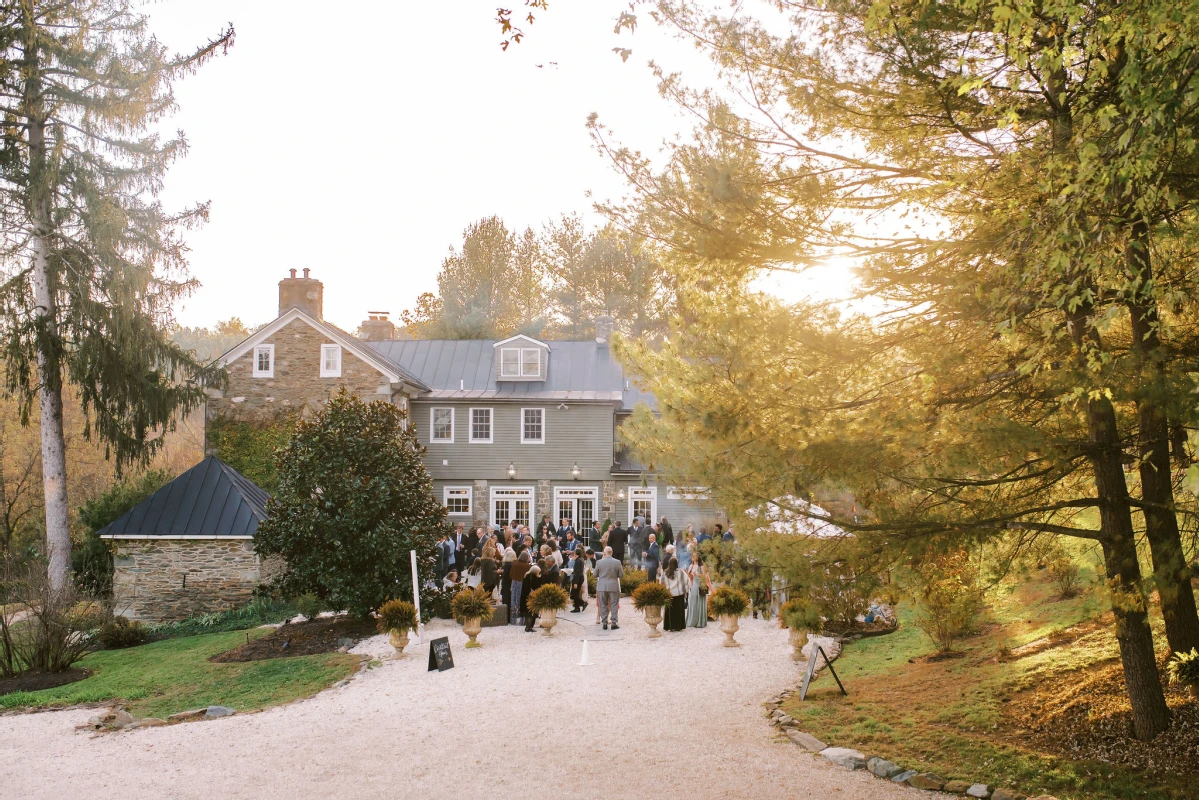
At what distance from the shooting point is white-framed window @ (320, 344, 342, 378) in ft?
91.4

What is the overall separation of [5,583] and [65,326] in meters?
7.45

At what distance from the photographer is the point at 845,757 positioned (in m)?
8.31

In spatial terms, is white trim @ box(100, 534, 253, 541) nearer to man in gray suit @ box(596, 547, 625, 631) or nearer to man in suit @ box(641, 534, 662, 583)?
man in gray suit @ box(596, 547, 625, 631)

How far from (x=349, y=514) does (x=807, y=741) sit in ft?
31.5

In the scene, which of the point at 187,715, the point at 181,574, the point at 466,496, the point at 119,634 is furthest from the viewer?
the point at 466,496

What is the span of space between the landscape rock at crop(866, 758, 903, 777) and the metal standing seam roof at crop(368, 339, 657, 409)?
2183cm

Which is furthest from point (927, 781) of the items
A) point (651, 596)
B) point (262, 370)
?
point (262, 370)

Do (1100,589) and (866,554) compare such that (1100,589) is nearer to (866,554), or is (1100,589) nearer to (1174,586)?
(1174,586)

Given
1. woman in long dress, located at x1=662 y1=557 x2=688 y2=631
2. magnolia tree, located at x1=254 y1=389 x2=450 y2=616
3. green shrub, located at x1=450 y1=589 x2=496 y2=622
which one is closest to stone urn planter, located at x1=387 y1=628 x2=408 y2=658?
green shrub, located at x1=450 y1=589 x2=496 y2=622

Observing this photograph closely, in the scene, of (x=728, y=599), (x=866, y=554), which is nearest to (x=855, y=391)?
(x=866, y=554)

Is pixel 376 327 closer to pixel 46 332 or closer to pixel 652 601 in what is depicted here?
pixel 46 332

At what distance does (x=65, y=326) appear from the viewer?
20031 mm

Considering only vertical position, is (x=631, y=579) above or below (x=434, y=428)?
below

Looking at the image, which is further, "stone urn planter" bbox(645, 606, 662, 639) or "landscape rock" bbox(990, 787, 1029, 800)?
"stone urn planter" bbox(645, 606, 662, 639)
